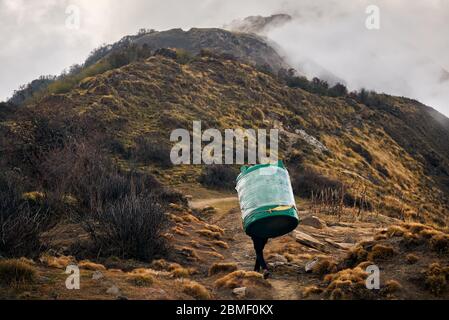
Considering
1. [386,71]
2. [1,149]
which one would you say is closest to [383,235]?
[1,149]

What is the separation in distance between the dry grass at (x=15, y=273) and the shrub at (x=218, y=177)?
23.3 meters

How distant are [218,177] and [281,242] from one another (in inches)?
670

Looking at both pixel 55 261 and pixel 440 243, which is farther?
pixel 55 261

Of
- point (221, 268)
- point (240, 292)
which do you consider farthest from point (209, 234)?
point (240, 292)

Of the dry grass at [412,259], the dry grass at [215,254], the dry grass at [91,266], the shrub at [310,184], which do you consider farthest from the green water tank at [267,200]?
the shrub at [310,184]

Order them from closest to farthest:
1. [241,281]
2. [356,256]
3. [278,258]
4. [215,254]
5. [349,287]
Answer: [349,287] < [241,281] < [356,256] < [278,258] < [215,254]

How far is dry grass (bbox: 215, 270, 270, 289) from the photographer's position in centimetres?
908

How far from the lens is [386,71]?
17088cm

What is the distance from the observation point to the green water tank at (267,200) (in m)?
8.97

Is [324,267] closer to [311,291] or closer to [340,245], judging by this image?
[311,291]

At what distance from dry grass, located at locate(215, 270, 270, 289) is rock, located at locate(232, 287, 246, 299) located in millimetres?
299

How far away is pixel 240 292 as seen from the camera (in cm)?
851

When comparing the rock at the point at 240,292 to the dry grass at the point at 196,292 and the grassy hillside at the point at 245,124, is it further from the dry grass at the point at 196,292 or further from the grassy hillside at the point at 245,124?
the grassy hillside at the point at 245,124

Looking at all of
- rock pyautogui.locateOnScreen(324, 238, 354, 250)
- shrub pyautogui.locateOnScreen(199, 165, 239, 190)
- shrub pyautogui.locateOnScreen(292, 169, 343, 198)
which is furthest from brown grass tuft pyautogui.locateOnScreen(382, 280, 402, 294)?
shrub pyautogui.locateOnScreen(199, 165, 239, 190)
